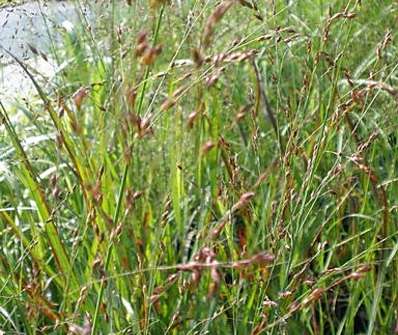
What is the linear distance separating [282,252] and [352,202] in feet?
2.23

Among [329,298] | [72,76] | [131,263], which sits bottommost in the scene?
[329,298]

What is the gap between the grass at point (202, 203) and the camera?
1248 mm

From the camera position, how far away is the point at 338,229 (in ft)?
6.52

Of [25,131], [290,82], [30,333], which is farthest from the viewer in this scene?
[290,82]

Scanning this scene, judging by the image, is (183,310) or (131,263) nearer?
(183,310)

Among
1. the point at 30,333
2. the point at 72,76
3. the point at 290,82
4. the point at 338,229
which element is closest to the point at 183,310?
the point at 30,333

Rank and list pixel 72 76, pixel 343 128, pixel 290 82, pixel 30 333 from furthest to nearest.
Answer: pixel 72 76 → pixel 290 82 → pixel 343 128 → pixel 30 333

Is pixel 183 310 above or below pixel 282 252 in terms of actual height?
below

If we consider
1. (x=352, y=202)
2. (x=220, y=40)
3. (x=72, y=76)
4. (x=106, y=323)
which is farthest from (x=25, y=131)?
(x=106, y=323)

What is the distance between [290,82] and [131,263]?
1358 millimetres

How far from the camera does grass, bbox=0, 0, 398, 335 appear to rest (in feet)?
4.09

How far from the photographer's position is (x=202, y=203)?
1649mm

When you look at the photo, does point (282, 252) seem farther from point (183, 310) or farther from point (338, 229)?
point (338, 229)

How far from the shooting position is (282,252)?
4.82ft
